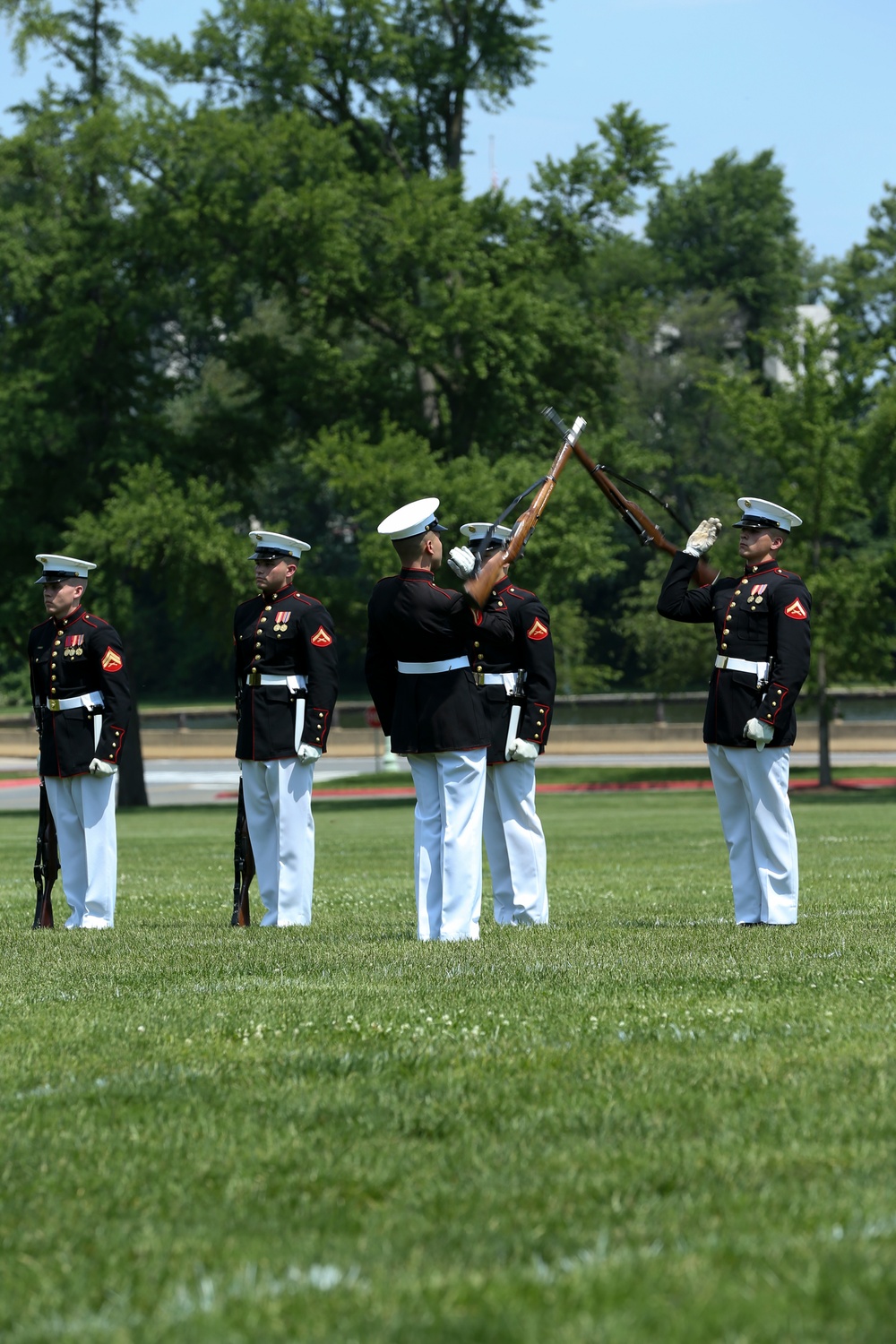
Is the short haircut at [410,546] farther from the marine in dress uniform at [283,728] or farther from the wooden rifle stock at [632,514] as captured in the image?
the wooden rifle stock at [632,514]

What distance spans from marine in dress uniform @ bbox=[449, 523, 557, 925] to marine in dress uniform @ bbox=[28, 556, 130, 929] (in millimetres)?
2329

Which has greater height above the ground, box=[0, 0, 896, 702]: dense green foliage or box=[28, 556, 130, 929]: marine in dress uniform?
box=[0, 0, 896, 702]: dense green foliage

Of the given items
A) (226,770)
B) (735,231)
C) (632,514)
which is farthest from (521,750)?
(735,231)

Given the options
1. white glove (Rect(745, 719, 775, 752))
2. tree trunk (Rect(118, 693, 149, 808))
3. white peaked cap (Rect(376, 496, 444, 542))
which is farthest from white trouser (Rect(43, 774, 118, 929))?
tree trunk (Rect(118, 693, 149, 808))

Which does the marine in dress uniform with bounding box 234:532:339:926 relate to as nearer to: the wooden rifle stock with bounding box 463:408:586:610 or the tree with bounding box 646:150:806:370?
the wooden rifle stock with bounding box 463:408:586:610

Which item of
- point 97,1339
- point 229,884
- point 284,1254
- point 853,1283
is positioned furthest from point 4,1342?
point 229,884

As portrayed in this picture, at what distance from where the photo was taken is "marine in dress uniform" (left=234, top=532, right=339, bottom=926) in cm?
1047

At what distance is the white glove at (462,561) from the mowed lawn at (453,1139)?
1.90 m

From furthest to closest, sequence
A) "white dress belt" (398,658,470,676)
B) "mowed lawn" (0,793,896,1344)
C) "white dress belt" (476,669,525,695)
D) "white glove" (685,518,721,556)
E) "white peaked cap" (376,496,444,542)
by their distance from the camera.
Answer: "white dress belt" (476,669,525,695)
"white glove" (685,518,721,556)
"white dress belt" (398,658,470,676)
"white peaked cap" (376,496,444,542)
"mowed lawn" (0,793,896,1344)

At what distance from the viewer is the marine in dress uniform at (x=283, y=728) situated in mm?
10469

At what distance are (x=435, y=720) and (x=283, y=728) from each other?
163 cm

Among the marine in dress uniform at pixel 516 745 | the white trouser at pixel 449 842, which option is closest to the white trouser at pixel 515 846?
the marine in dress uniform at pixel 516 745

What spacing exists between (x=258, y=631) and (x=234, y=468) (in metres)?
23.5

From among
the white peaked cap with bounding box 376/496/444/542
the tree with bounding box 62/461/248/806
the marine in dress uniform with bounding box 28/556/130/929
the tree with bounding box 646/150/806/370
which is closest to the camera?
the white peaked cap with bounding box 376/496/444/542
